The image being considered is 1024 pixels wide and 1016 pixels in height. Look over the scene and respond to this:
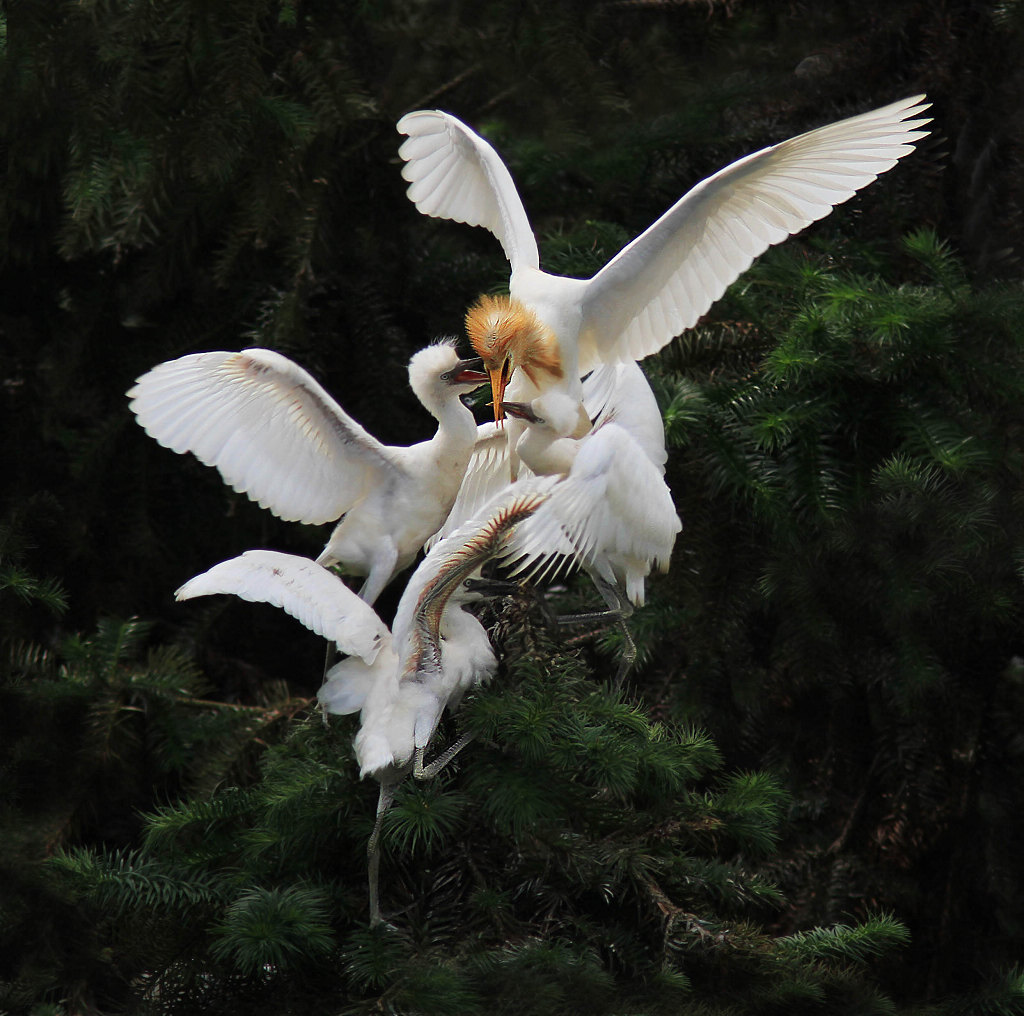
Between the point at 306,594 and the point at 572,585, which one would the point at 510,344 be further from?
the point at 572,585

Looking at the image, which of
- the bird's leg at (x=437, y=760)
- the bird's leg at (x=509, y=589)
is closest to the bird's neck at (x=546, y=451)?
the bird's leg at (x=509, y=589)

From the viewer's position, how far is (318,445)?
2768 mm

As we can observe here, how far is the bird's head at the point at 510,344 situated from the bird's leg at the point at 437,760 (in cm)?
71

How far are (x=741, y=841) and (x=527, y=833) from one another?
50cm

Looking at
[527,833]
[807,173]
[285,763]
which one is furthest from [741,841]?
[807,173]

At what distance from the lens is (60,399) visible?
3.54 meters

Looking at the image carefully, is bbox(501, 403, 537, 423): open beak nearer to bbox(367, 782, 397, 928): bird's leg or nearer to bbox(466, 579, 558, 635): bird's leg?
bbox(466, 579, 558, 635): bird's leg

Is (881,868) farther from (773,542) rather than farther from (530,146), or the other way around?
(530,146)

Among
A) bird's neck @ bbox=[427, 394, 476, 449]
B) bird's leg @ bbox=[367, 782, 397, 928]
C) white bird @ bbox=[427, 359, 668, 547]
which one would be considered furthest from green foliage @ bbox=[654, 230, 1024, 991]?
bird's leg @ bbox=[367, 782, 397, 928]

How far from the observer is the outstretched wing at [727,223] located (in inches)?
103

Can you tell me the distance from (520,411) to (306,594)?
1.98 feet

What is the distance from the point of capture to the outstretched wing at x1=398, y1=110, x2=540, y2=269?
3.29m

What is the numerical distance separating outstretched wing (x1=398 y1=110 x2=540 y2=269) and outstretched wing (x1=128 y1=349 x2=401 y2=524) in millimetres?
792

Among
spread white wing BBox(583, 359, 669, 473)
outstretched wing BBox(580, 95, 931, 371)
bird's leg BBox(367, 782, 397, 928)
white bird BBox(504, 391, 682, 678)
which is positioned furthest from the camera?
spread white wing BBox(583, 359, 669, 473)
